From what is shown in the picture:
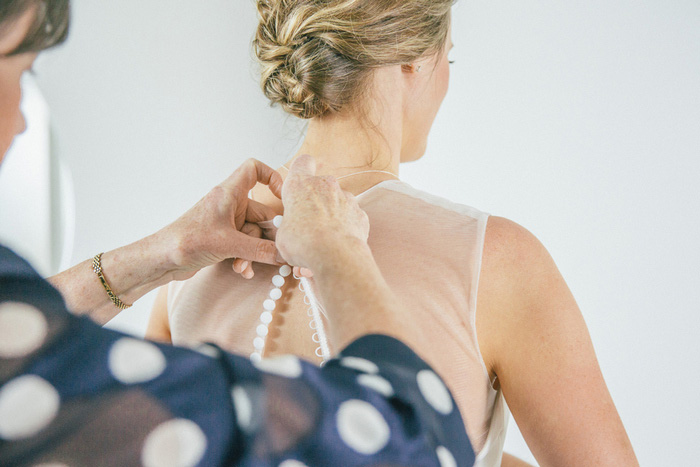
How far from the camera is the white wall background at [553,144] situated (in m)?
1.14

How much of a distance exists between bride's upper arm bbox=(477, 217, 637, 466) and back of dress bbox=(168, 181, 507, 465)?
0.10ft

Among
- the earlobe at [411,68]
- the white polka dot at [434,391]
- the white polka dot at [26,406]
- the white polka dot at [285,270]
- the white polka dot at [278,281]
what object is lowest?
the white polka dot at [278,281]

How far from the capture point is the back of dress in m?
0.64

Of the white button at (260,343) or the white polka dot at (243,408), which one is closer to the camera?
the white polka dot at (243,408)

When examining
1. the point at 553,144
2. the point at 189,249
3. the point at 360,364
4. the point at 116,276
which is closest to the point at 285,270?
the point at 189,249

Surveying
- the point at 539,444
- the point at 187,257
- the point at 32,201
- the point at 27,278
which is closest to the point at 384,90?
the point at 187,257

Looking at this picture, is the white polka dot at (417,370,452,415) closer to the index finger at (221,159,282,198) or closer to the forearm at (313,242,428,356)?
the forearm at (313,242,428,356)

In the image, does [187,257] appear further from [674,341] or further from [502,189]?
[674,341]

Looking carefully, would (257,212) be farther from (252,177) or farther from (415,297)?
(415,297)

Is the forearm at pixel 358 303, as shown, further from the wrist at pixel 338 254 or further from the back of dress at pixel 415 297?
the back of dress at pixel 415 297

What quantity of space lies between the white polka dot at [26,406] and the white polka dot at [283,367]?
110 millimetres

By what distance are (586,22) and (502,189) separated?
45 centimetres

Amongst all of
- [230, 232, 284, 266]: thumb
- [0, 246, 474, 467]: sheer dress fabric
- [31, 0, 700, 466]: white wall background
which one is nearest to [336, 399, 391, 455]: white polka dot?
[0, 246, 474, 467]: sheer dress fabric

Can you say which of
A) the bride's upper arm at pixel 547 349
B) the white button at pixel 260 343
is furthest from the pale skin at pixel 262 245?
the bride's upper arm at pixel 547 349
